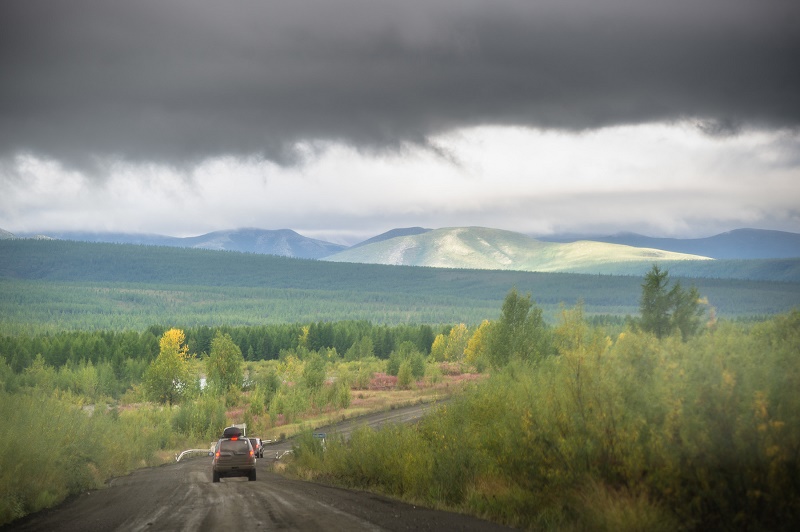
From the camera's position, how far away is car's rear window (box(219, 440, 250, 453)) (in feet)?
115

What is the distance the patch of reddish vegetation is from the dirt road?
7396cm

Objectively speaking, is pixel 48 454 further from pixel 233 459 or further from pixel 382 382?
pixel 382 382

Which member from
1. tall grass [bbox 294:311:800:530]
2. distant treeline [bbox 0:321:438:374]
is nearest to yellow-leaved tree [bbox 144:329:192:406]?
distant treeline [bbox 0:321:438:374]

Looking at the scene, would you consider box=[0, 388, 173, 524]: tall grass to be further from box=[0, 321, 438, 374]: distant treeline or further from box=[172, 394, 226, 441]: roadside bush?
box=[0, 321, 438, 374]: distant treeline

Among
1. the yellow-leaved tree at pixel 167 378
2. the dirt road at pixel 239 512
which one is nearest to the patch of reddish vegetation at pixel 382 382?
the yellow-leaved tree at pixel 167 378

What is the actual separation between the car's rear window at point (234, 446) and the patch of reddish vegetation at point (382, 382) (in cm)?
6821

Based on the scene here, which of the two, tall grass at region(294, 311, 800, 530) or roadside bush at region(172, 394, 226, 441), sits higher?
A: tall grass at region(294, 311, 800, 530)

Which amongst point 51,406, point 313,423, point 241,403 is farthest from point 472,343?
point 51,406

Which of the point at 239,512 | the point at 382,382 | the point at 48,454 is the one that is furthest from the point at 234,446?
the point at 382,382

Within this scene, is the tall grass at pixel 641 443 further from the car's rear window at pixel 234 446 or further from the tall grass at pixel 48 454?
the car's rear window at pixel 234 446

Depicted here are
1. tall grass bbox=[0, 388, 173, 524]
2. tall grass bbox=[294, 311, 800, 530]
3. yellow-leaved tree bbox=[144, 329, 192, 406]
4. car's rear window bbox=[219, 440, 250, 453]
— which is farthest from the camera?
yellow-leaved tree bbox=[144, 329, 192, 406]

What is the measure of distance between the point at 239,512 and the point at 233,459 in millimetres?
14401

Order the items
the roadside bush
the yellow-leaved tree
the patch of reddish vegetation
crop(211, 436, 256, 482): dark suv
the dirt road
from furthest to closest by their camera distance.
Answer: the patch of reddish vegetation, the yellow-leaved tree, the roadside bush, crop(211, 436, 256, 482): dark suv, the dirt road

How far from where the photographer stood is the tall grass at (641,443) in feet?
44.6
